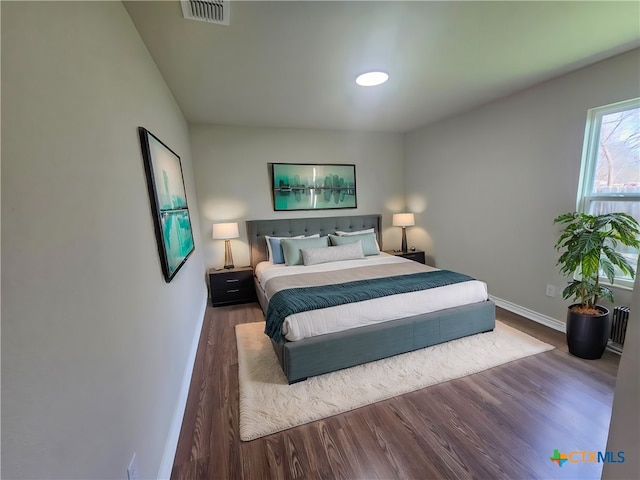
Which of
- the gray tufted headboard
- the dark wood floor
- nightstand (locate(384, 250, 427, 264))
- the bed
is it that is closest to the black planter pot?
the dark wood floor

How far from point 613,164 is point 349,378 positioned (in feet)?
9.75

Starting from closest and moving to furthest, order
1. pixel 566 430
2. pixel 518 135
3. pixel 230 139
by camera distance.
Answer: pixel 566 430, pixel 518 135, pixel 230 139

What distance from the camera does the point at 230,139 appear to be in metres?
3.86

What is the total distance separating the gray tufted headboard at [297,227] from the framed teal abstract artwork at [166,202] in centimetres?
158

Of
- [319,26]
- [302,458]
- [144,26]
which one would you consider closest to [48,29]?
[144,26]

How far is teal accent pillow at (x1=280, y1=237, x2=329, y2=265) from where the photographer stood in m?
3.60

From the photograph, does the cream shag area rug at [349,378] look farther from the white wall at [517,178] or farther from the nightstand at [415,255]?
the nightstand at [415,255]

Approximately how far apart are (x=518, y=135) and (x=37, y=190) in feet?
12.8

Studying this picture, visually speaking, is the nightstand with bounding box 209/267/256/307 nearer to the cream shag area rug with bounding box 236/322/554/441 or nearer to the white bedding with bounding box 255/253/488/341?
the cream shag area rug with bounding box 236/322/554/441

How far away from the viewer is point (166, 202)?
74.0 inches

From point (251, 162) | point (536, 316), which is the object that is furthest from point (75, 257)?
point (536, 316)

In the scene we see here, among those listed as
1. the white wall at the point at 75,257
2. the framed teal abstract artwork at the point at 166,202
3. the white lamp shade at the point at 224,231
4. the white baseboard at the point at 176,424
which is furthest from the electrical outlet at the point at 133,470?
the white lamp shade at the point at 224,231

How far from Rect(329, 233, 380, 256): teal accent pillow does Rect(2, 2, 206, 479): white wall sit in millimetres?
2769

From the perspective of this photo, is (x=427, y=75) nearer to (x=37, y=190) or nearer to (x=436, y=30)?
(x=436, y=30)
